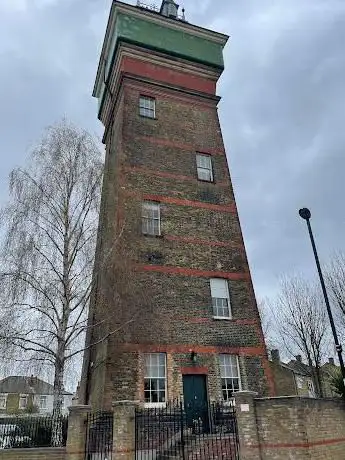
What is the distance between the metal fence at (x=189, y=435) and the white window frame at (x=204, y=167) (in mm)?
11179

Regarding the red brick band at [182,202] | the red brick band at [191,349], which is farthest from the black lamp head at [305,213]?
the red brick band at [191,349]

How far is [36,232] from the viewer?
1494cm

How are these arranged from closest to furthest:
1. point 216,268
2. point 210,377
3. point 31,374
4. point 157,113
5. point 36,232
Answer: point 31,374
point 36,232
point 210,377
point 216,268
point 157,113

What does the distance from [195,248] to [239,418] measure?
9.92m

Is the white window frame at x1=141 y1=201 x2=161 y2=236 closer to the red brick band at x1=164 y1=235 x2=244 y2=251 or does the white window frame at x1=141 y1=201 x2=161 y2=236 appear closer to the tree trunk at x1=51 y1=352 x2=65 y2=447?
the red brick band at x1=164 y1=235 x2=244 y2=251

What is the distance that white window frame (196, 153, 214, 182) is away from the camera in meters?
22.0

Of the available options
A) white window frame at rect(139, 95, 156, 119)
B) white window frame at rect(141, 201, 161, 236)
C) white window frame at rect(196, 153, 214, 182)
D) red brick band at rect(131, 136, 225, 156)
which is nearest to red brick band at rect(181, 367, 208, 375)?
white window frame at rect(141, 201, 161, 236)

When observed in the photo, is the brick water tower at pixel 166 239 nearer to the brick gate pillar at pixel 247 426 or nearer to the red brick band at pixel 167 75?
the red brick band at pixel 167 75

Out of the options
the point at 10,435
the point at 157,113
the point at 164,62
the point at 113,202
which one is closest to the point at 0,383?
the point at 10,435

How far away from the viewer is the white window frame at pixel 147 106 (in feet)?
73.6

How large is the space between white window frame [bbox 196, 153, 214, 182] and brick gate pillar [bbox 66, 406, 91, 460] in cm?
1313

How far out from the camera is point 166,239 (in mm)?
19125

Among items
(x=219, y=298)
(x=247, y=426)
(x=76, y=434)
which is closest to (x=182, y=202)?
(x=219, y=298)

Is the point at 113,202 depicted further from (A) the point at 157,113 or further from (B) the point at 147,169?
(A) the point at 157,113
